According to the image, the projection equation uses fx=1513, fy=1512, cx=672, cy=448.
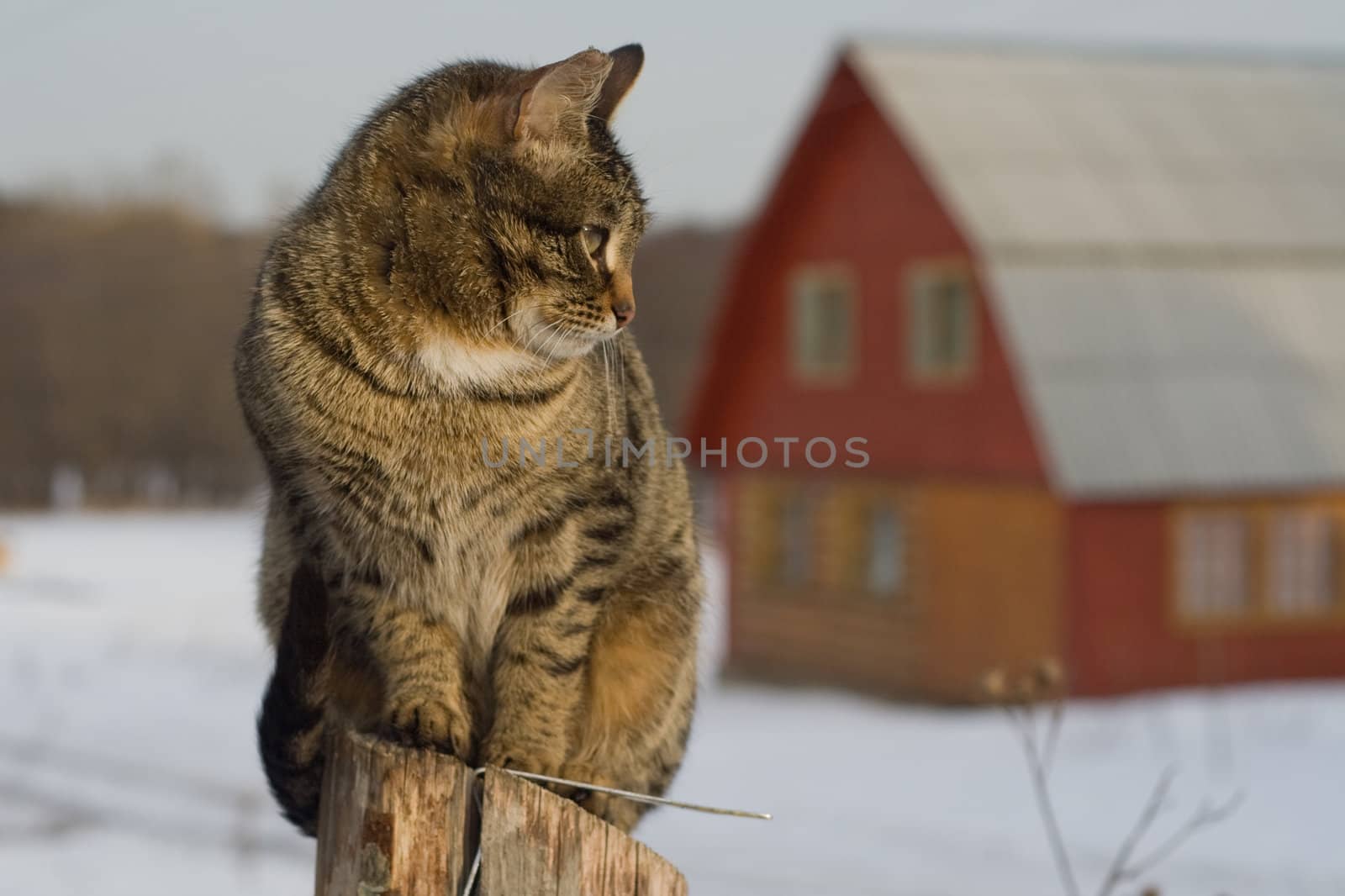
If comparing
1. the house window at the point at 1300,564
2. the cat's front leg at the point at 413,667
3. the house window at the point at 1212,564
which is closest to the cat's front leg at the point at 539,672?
the cat's front leg at the point at 413,667

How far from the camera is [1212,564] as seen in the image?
1512 centimetres

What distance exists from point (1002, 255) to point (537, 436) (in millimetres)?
12055

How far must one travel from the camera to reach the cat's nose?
3.08m

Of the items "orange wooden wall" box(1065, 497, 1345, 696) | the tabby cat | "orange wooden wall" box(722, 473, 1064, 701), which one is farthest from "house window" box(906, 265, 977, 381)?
the tabby cat

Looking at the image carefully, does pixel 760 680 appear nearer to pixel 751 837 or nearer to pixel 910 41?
pixel 910 41

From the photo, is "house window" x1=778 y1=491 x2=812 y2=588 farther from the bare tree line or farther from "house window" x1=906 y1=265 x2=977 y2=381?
"house window" x1=906 y1=265 x2=977 y2=381

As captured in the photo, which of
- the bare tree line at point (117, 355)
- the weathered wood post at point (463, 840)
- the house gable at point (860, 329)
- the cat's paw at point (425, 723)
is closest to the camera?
the weathered wood post at point (463, 840)

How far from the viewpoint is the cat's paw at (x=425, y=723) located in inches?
126

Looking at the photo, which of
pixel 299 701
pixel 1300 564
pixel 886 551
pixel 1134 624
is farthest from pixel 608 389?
pixel 1300 564

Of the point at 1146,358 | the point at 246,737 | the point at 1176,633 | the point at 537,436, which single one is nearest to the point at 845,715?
the point at 1176,633

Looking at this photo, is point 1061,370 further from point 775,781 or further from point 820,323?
point 775,781

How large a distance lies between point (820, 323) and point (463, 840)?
15149 millimetres

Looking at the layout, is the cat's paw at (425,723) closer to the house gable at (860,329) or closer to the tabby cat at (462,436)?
the tabby cat at (462,436)

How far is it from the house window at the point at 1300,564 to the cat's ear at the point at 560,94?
13692 millimetres
